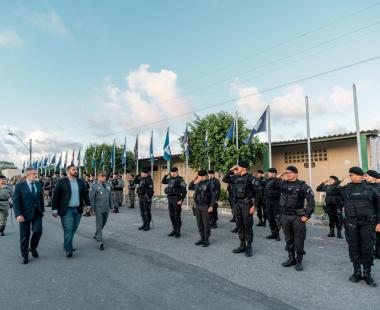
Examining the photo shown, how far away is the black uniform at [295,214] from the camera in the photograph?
5.48 m

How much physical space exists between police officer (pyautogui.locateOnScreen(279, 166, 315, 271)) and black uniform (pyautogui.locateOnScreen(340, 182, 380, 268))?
0.66 meters

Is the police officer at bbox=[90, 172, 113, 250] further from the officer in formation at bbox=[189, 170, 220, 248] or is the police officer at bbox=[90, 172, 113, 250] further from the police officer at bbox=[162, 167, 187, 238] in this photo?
the officer in formation at bbox=[189, 170, 220, 248]

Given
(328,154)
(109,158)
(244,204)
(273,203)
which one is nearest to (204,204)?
(244,204)

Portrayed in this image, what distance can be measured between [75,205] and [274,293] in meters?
4.46

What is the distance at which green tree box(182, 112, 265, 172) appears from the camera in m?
16.5

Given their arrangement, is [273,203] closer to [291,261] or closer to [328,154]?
[291,261]

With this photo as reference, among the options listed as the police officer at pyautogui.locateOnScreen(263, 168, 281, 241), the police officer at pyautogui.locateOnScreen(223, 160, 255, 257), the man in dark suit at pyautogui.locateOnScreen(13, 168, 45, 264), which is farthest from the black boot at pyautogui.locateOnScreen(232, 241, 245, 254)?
the man in dark suit at pyautogui.locateOnScreen(13, 168, 45, 264)

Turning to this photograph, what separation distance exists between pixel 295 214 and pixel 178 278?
2.44m

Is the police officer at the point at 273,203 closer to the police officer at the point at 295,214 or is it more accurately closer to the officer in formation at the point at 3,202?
the police officer at the point at 295,214

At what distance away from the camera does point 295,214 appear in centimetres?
561

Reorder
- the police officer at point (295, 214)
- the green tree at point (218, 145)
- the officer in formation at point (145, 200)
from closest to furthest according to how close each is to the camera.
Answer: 1. the police officer at point (295, 214)
2. the officer in formation at point (145, 200)
3. the green tree at point (218, 145)

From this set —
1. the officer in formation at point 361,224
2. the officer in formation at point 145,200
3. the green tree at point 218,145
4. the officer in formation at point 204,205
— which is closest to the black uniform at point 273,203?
the officer in formation at point 204,205

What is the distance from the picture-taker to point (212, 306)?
3.89 meters

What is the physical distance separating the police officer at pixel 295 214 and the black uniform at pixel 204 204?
204 centimetres
